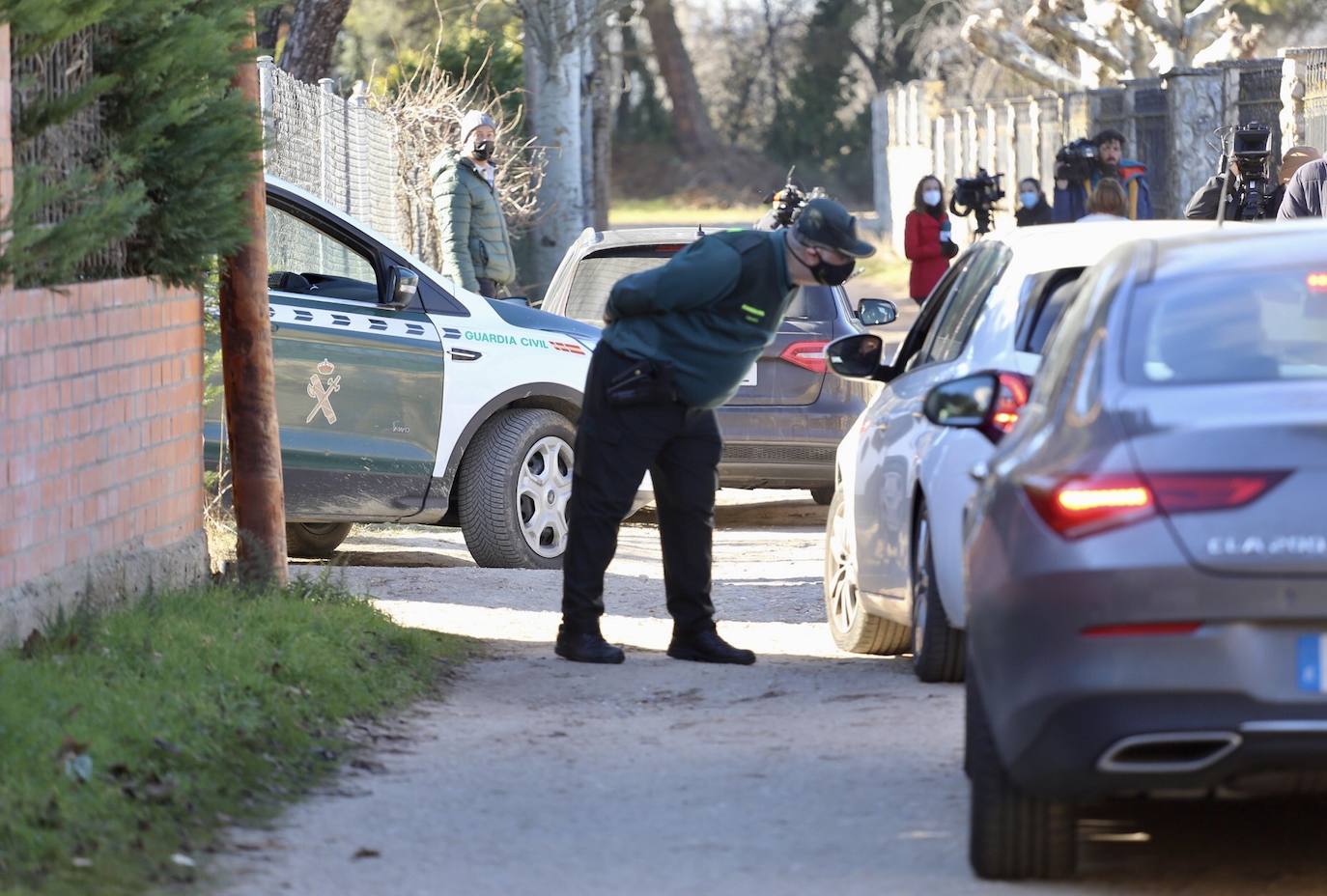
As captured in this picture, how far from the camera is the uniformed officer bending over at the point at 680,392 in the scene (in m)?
7.60

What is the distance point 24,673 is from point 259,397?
8.46 ft

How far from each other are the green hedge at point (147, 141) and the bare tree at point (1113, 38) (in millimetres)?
28582

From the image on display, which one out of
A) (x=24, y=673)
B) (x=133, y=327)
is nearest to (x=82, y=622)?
(x=24, y=673)

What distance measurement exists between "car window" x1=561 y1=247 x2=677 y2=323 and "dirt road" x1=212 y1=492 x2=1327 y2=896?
4280 millimetres

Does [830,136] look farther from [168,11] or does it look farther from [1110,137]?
[168,11]

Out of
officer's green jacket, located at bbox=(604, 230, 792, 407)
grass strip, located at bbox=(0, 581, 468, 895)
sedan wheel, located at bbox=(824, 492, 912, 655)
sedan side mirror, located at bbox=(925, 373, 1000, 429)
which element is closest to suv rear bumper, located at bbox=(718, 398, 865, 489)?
sedan wheel, located at bbox=(824, 492, 912, 655)

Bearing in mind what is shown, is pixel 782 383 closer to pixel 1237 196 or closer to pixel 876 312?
pixel 876 312

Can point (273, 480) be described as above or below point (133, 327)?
below

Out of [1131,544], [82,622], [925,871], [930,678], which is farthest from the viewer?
[930,678]

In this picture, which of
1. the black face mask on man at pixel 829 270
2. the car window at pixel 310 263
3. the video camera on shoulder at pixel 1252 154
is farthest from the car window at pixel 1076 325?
the video camera on shoulder at pixel 1252 154

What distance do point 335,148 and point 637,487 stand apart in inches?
335

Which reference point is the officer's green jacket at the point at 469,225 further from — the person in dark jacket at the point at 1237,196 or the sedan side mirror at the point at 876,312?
the sedan side mirror at the point at 876,312

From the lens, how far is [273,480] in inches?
333

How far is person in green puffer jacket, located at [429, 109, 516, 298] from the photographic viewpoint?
14.1 meters
